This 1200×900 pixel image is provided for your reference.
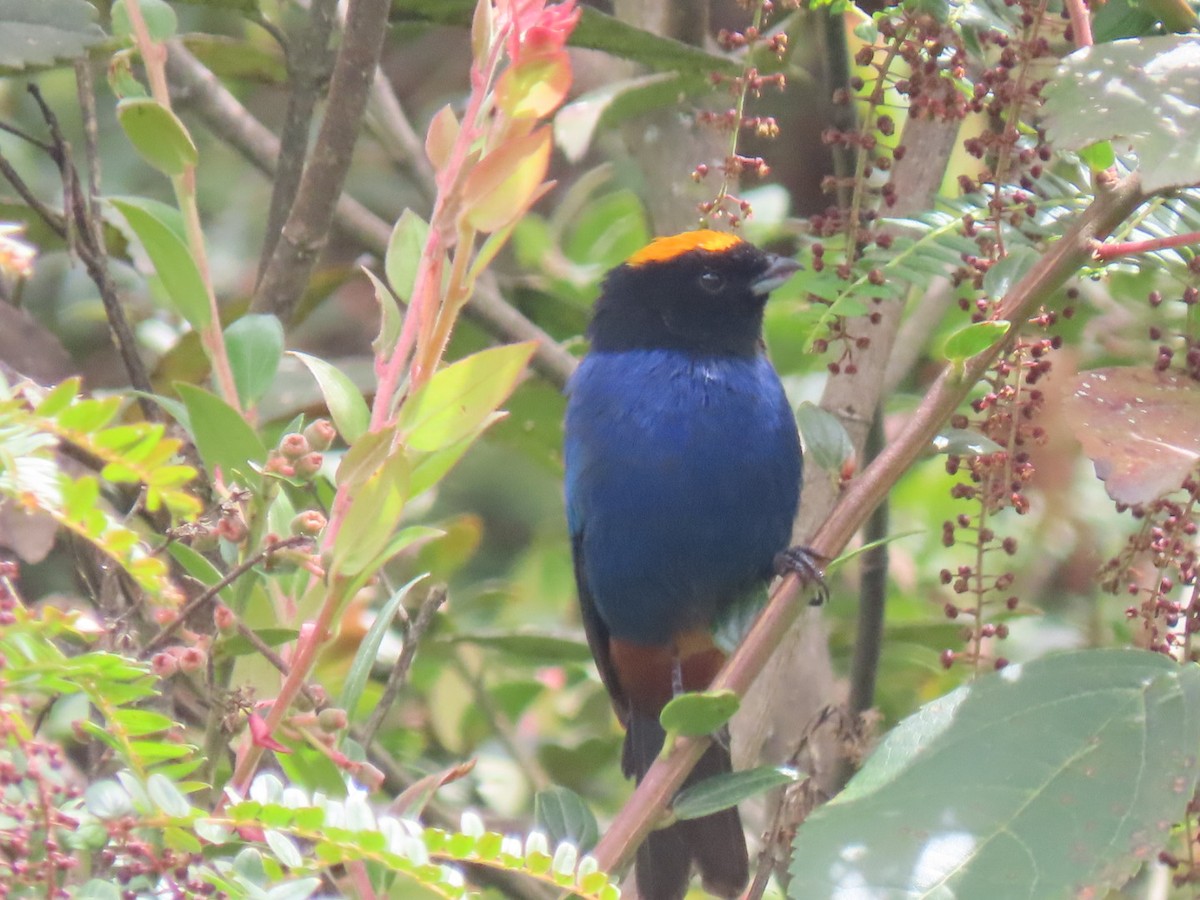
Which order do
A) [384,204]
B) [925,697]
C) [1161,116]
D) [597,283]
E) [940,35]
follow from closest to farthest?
[1161,116]
[940,35]
[925,697]
[597,283]
[384,204]

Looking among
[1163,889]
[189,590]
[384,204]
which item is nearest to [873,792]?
[189,590]

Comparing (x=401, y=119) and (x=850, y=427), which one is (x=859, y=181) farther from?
(x=401, y=119)

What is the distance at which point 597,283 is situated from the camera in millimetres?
3816

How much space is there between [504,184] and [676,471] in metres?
1.96

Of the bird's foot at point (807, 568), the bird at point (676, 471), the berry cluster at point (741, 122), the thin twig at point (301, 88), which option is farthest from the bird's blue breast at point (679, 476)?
the berry cluster at point (741, 122)

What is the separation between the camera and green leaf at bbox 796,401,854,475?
195cm

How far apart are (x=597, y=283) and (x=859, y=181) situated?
187cm

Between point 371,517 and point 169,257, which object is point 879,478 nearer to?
point 371,517

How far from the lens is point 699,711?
1.59 metres

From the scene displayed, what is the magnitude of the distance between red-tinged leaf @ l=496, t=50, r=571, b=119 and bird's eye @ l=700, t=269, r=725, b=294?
7.00ft

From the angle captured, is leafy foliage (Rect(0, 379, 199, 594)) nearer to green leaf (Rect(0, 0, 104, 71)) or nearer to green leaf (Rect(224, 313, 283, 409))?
green leaf (Rect(224, 313, 283, 409))

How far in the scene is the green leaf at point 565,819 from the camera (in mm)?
1838

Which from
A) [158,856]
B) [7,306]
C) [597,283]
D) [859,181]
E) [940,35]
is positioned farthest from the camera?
[597,283]

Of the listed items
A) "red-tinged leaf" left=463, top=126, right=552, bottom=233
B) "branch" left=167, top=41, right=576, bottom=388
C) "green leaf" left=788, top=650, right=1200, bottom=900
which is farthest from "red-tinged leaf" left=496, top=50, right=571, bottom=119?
"branch" left=167, top=41, right=576, bottom=388
